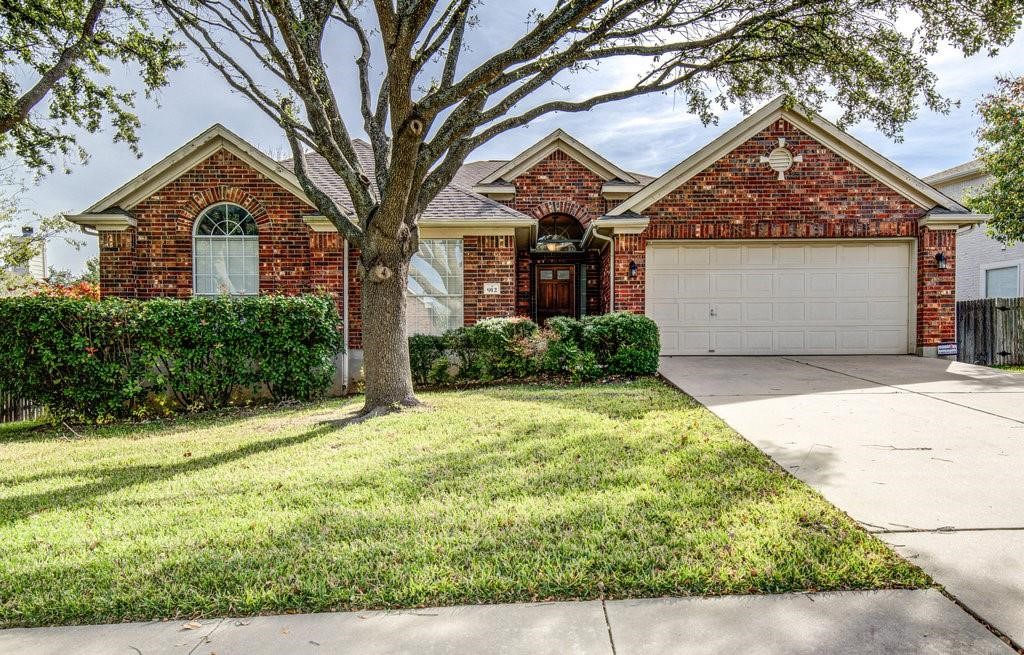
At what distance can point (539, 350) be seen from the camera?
960 cm

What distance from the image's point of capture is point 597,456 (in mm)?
4738

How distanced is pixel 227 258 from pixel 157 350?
340 centimetres

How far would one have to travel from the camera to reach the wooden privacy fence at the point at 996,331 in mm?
12961

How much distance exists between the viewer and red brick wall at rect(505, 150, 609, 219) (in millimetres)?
14289

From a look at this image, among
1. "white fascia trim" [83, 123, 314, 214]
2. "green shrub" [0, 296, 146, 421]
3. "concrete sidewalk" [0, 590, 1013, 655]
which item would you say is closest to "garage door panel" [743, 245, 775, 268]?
"white fascia trim" [83, 123, 314, 214]

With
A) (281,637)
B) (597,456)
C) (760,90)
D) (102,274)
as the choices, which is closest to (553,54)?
Answer: (760,90)

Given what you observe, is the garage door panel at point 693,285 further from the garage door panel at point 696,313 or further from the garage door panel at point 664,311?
the garage door panel at point 664,311

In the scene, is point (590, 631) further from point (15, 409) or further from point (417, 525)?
point (15, 409)

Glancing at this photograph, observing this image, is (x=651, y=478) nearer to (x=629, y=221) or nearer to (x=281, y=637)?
(x=281, y=637)

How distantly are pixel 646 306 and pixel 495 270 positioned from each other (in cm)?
329

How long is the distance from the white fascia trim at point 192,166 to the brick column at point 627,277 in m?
6.36

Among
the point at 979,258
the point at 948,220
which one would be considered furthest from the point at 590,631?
the point at 979,258

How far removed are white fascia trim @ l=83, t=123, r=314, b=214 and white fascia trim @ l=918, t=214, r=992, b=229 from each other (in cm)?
1248

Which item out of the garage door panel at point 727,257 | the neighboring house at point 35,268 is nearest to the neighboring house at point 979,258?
the garage door panel at point 727,257
